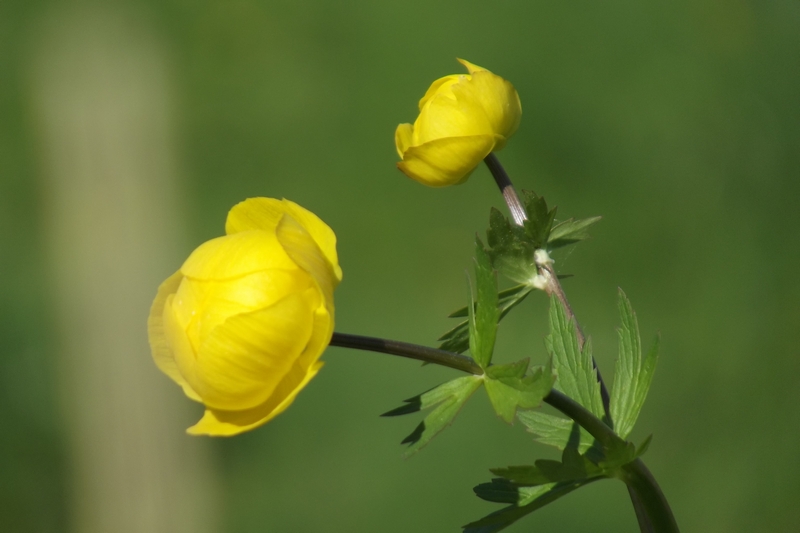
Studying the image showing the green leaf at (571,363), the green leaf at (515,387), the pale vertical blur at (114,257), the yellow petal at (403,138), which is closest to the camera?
the green leaf at (515,387)

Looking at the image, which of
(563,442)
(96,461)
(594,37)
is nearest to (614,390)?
(563,442)

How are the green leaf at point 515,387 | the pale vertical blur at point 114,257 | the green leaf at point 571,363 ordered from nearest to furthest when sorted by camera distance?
1. the green leaf at point 515,387
2. the green leaf at point 571,363
3. the pale vertical blur at point 114,257

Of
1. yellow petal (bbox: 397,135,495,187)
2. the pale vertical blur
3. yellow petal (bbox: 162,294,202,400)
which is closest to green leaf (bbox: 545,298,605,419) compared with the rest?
yellow petal (bbox: 397,135,495,187)

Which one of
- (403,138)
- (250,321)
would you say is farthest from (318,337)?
(403,138)

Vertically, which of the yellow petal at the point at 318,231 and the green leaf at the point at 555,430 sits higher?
the yellow petal at the point at 318,231

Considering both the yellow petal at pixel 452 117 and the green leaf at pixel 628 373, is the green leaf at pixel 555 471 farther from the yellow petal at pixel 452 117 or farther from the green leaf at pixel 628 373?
the yellow petal at pixel 452 117

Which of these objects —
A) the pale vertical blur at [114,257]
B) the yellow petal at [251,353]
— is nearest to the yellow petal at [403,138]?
the yellow petal at [251,353]

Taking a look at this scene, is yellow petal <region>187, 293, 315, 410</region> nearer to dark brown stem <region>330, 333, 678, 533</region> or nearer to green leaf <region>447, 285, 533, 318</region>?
dark brown stem <region>330, 333, 678, 533</region>
